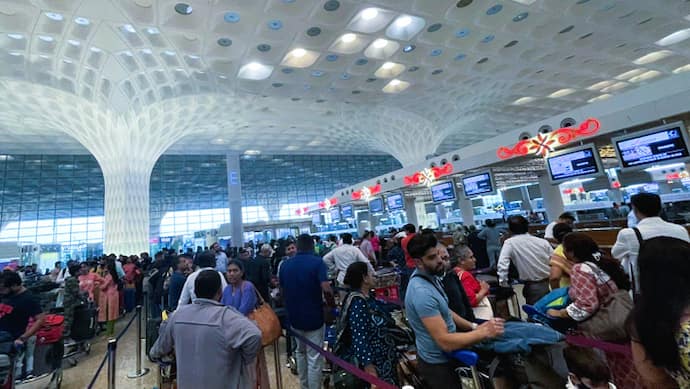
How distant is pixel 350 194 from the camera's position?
19.4 metres

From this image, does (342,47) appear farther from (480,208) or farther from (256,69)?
(480,208)

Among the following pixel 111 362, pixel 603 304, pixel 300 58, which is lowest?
pixel 111 362

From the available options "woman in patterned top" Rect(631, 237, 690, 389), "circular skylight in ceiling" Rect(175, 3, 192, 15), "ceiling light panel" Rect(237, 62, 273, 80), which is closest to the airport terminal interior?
"woman in patterned top" Rect(631, 237, 690, 389)

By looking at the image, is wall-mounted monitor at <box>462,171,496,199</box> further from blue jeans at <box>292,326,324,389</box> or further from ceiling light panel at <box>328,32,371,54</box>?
blue jeans at <box>292,326,324,389</box>

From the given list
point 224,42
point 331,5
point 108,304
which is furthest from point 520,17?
point 108,304

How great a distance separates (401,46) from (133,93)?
1211 centimetres

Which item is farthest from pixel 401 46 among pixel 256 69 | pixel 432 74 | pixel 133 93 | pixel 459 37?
pixel 133 93

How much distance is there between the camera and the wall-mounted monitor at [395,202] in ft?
50.1

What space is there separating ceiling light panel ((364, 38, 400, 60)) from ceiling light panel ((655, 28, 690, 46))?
40.9 feet

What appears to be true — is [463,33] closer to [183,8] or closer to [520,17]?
[520,17]

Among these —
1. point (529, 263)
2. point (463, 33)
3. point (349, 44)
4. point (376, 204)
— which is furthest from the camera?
point (376, 204)

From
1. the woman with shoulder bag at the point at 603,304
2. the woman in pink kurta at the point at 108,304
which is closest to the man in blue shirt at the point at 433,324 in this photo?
the woman with shoulder bag at the point at 603,304

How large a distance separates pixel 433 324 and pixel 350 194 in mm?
17695

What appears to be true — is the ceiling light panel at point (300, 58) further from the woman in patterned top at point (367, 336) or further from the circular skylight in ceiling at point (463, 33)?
the woman in patterned top at point (367, 336)
